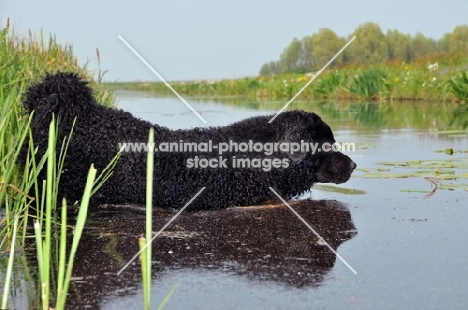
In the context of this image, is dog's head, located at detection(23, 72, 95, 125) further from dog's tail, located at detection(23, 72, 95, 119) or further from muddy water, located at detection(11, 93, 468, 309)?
muddy water, located at detection(11, 93, 468, 309)

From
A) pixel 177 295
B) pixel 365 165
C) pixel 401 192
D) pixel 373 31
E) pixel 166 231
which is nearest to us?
pixel 177 295

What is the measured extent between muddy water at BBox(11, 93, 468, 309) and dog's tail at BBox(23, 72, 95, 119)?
890 millimetres

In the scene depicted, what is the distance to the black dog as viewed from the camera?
5441mm

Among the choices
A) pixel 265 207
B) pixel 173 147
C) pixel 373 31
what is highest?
pixel 373 31

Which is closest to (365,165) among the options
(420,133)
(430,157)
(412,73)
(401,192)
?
(430,157)

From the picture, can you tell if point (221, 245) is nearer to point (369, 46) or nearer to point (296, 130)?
point (296, 130)

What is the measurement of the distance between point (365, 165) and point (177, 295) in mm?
4911

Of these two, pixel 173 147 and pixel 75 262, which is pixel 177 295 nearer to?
pixel 75 262

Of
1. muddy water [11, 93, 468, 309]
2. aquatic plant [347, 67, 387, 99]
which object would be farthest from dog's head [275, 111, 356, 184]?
aquatic plant [347, 67, 387, 99]

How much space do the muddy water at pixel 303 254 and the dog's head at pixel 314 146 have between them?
250mm

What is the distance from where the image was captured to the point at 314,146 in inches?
231

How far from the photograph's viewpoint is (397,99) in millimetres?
21266

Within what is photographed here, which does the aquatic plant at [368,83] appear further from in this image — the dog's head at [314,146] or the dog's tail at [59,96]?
the dog's tail at [59,96]

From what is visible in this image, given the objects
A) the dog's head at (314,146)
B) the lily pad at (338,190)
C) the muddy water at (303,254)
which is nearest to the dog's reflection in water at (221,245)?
Answer: the muddy water at (303,254)
